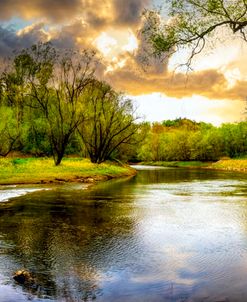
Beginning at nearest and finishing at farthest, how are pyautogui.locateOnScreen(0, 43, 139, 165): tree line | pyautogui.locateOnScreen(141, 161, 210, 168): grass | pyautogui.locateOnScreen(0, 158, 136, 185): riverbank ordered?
pyautogui.locateOnScreen(0, 158, 136, 185): riverbank, pyautogui.locateOnScreen(0, 43, 139, 165): tree line, pyautogui.locateOnScreen(141, 161, 210, 168): grass

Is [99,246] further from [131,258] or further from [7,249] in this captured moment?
[7,249]

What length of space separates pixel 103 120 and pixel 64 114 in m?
8.39

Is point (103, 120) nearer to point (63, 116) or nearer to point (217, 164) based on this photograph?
point (63, 116)

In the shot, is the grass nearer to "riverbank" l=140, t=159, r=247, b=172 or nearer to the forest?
"riverbank" l=140, t=159, r=247, b=172

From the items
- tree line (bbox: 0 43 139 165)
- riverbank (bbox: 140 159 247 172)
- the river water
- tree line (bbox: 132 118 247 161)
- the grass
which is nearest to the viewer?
the river water

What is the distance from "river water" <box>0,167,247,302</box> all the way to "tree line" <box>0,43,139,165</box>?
99.7 feet

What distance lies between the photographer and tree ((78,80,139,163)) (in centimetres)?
5803

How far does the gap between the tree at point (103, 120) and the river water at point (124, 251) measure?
36.6 meters

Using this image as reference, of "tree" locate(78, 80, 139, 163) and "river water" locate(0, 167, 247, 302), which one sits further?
"tree" locate(78, 80, 139, 163)

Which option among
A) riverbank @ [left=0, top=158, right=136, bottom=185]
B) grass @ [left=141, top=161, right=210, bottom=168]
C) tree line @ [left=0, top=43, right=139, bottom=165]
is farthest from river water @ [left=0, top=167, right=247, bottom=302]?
grass @ [left=141, top=161, right=210, bottom=168]

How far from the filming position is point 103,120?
59438 mm

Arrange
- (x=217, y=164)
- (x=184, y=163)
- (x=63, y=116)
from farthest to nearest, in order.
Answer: (x=184, y=163)
(x=217, y=164)
(x=63, y=116)

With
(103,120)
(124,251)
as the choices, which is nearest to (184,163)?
(103,120)

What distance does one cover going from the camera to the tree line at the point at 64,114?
5188cm
